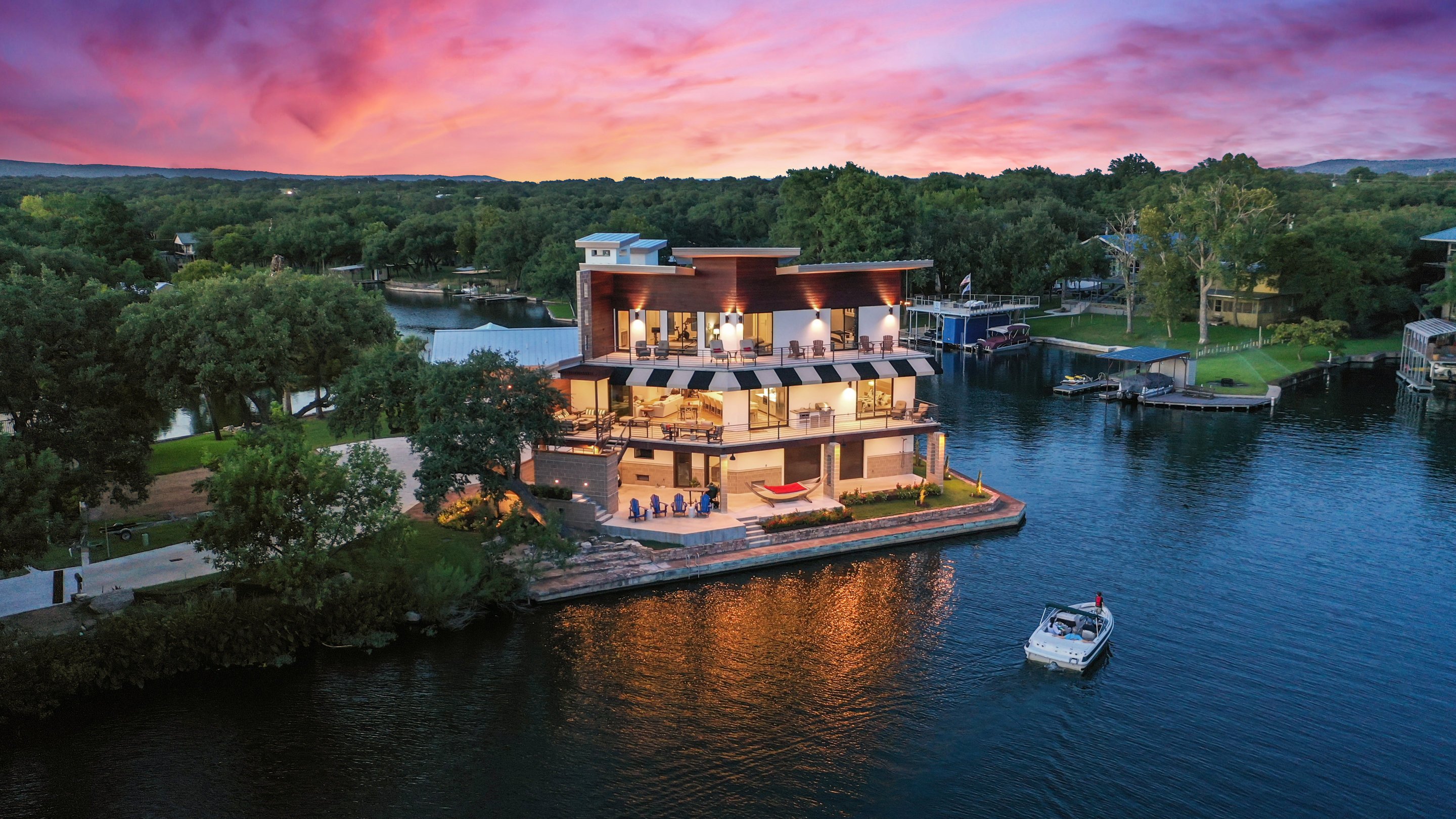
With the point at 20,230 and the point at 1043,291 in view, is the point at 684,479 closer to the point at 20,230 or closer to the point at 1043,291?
the point at 20,230

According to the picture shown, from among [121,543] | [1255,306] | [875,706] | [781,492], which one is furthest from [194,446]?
[1255,306]

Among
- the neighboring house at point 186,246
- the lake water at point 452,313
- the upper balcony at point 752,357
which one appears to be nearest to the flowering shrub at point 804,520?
the upper balcony at point 752,357

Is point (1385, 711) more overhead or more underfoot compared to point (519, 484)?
more underfoot

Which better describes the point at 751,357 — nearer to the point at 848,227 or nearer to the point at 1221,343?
the point at 848,227

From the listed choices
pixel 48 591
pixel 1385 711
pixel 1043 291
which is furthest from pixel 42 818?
pixel 1043 291

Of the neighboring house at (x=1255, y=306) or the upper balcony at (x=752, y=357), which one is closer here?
the upper balcony at (x=752, y=357)

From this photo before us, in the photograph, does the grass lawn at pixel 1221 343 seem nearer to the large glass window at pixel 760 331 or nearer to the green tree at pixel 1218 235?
the green tree at pixel 1218 235
